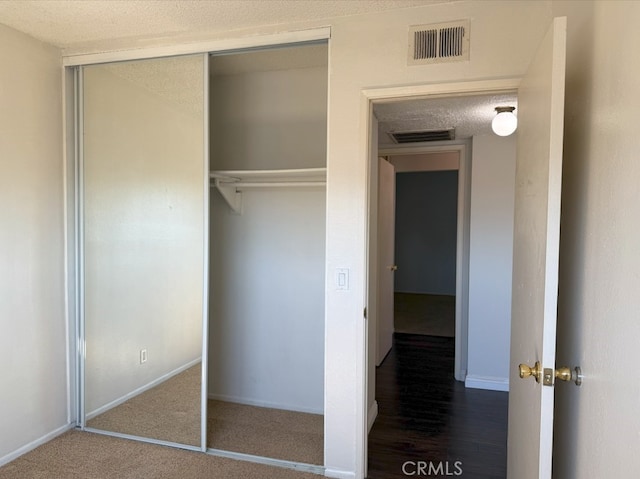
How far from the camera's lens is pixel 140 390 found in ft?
9.66

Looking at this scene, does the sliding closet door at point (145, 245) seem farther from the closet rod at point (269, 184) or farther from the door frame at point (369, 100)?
the door frame at point (369, 100)

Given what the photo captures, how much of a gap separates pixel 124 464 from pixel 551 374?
2.39 meters

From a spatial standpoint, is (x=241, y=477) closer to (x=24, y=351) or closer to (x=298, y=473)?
(x=298, y=473)

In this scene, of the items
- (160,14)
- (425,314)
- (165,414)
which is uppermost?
(160,14)

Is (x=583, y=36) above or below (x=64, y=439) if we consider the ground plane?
above

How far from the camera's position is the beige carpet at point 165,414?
A: 110 inches

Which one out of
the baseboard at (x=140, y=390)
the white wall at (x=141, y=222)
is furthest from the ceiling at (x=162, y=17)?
the baseboard at (x=140, y=390)

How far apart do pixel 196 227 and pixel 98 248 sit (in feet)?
2.56

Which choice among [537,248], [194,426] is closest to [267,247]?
[194,426]

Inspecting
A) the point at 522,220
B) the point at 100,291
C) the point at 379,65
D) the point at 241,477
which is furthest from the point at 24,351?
the point at 522,220

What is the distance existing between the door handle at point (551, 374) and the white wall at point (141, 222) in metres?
1.93

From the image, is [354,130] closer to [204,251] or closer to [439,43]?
[439,43]

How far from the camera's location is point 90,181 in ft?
9.68

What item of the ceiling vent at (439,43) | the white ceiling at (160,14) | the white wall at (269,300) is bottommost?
the white wall at (269,300)
